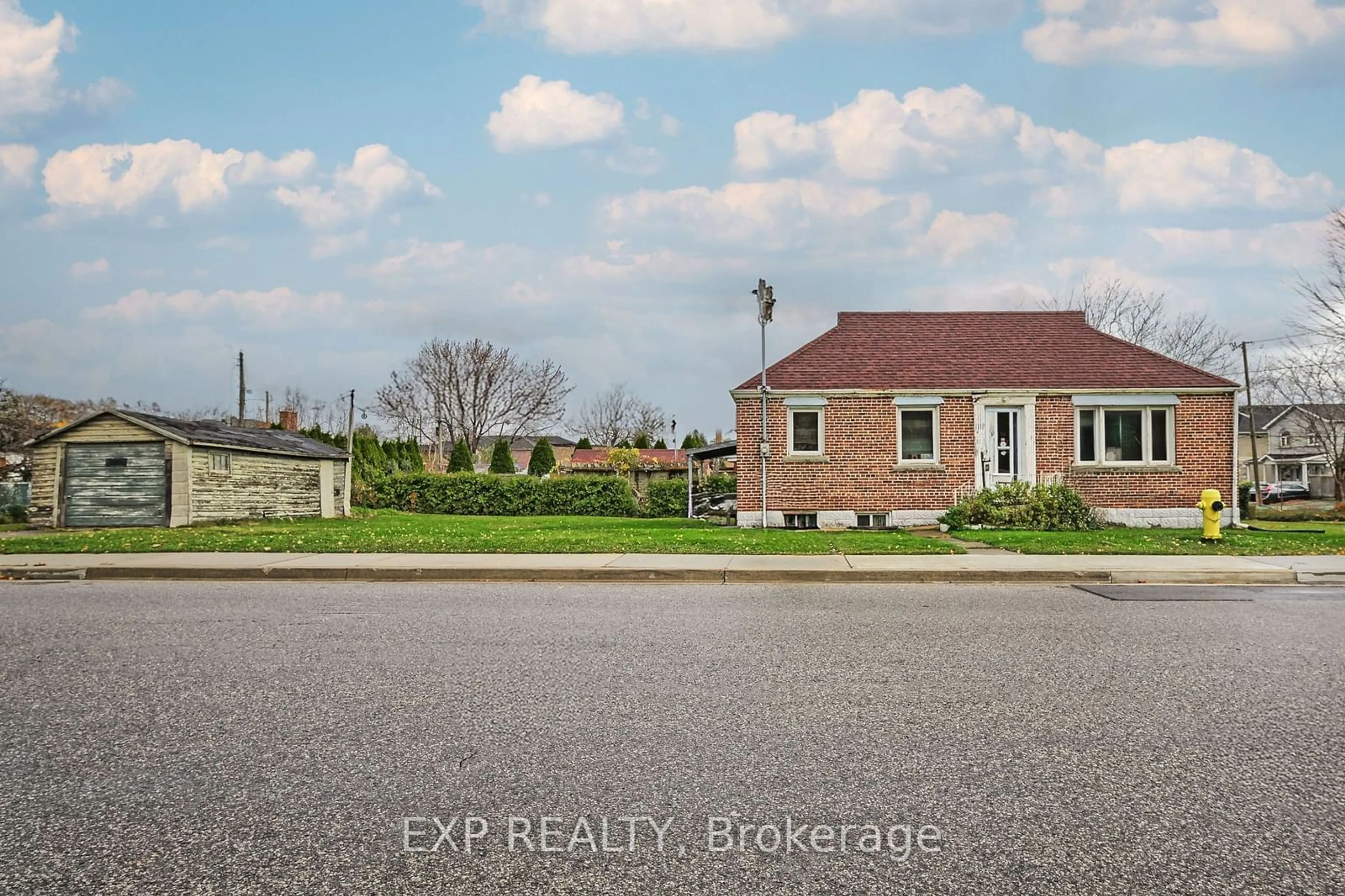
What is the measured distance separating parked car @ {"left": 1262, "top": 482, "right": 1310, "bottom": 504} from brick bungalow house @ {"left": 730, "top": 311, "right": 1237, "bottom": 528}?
3103 cm

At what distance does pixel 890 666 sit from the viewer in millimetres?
6582

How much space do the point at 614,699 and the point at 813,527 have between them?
693 inches

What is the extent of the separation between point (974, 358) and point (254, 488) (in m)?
21.1

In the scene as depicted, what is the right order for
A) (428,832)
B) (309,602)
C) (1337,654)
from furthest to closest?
(309,602) → (1337,654) → (428,832)

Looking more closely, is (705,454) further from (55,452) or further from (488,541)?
(55,452)

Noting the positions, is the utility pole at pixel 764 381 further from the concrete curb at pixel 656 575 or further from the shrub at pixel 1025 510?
the concrete curb at pixel 656 575

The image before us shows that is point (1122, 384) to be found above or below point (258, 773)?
above

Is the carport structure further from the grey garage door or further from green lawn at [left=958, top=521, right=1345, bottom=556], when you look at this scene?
the grey garage door

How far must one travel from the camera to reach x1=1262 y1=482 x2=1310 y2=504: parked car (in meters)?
52.4

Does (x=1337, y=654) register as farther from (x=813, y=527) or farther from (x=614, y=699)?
(x=813, y=527)

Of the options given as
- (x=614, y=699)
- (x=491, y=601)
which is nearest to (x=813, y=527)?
(x=491, y=601)

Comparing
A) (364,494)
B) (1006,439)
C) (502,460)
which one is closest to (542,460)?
(502,460)

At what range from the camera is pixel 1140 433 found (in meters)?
23.0

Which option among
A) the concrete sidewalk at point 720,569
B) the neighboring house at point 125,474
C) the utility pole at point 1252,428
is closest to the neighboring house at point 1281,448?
the utility pole at point 1252,428
